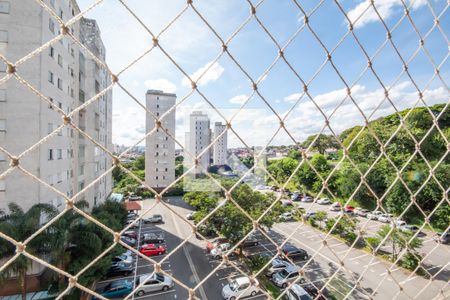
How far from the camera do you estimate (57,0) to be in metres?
4.41

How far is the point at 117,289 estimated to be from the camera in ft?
12.7

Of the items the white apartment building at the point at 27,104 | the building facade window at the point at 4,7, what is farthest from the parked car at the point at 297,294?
the building facade window at the point at 4,7

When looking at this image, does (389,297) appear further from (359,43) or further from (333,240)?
(359,43)

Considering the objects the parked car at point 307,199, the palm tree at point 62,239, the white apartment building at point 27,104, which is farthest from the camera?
the parked car at point 307,199

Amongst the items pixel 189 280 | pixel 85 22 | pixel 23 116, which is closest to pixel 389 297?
pixel 189 280

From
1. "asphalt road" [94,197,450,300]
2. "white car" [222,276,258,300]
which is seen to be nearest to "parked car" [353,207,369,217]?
"asphalt road" [94,197,450,300]

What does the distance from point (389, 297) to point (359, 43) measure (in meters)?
4.45

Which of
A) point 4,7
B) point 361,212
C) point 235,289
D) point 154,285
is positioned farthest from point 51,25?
point 361,212

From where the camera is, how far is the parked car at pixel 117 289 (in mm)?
3795

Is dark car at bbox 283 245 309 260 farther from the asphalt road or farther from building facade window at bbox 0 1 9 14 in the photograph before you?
building facade window at bbox 0 1 9 14

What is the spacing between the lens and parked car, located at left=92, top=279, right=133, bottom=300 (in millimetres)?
3795

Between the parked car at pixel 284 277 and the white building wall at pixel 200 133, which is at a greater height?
the white building wall at pixel 200 133

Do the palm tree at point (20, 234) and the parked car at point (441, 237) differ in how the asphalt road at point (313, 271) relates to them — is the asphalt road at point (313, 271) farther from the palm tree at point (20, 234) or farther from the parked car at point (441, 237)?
the palm tree at point (20, 234)

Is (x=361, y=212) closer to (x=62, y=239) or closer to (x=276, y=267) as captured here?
(x=276, y=267)
